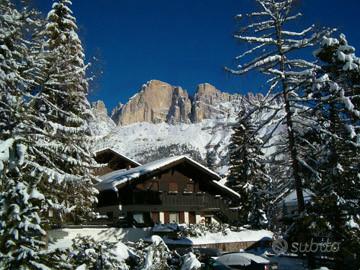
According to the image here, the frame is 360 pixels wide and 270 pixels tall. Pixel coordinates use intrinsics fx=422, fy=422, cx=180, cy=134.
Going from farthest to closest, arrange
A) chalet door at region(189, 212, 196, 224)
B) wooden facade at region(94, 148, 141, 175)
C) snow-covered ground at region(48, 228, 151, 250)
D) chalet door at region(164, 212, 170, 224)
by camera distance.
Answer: wooden facade at region(94, 148, 141, 175) → chalet door at region(189, 212, 196, 224) → chalet door at region(164, 212, 170, 224) → snow-covered ground at region(48, 228, 151, 250)

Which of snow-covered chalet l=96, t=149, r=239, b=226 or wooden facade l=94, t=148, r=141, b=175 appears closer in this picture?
snow-covered chalet l=96, t=149, r=239, b=226

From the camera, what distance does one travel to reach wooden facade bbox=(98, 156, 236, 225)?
3647cm

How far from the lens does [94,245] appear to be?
1365 cm

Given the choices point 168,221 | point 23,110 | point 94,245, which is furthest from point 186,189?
point 23,110

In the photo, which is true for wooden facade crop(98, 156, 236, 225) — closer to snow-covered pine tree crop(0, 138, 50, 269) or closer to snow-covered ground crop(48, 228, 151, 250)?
snow-covered ground crop(48, 228, 151, 250)

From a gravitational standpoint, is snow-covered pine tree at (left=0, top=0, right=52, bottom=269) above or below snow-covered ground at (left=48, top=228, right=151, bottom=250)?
above

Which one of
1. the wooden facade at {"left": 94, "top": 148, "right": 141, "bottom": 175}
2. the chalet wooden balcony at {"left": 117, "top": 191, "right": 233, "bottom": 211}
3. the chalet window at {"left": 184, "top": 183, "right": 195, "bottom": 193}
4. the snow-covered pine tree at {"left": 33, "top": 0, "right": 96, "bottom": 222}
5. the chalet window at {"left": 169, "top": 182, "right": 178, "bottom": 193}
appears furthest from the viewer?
the wooden facade at {"left": 94, "top": 148, "right": 141, "bottom": 175}

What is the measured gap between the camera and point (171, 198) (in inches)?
1553

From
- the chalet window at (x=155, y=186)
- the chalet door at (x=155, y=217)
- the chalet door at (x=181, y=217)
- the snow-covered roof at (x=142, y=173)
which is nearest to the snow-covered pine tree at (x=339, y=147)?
the snow-covered roof at (x=142, y=173)

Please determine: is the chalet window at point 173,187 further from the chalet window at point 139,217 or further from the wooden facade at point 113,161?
the wooden facade at point 113,161

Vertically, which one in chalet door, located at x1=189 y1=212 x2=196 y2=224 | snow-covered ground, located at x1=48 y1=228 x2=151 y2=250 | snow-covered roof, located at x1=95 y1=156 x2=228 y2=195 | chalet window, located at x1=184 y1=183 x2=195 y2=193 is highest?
snow-covered roof, located at x1=95 y1=156 x2=228 y2=195

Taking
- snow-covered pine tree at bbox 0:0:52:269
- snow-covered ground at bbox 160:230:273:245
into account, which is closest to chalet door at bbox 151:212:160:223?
snow-covered ground at bbox 160:230:273:245

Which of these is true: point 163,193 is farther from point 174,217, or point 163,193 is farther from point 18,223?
point 18,223

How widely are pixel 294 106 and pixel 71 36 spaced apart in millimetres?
15549
